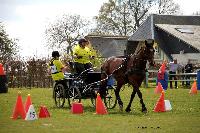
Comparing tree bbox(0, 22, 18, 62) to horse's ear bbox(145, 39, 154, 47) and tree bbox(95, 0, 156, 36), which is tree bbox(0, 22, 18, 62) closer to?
tree bbox(95, 0, 156, 36)

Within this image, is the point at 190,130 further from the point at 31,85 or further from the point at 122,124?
the point at 31,85

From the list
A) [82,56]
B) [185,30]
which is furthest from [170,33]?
[82,56]

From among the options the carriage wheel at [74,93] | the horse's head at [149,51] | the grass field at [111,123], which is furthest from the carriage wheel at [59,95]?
the horse's head at [149,51]

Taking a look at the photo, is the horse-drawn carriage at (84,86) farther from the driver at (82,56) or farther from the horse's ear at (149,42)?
the horse's ear at (149,42)

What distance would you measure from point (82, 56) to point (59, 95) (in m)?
1.67

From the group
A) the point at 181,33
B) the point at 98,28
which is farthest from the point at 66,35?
the point at 181,33

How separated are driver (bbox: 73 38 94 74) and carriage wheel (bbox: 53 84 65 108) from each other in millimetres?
867

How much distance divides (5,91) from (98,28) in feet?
160

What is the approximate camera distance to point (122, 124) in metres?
11.8

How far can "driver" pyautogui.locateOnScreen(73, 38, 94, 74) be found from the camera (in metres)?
17.0

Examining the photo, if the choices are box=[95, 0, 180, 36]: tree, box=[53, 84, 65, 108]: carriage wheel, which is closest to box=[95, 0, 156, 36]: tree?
box=[95, 0, 180, 36]: tree

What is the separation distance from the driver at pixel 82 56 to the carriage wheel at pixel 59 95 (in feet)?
2.84

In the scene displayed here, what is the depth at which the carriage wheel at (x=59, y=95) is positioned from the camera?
1716 centimetres

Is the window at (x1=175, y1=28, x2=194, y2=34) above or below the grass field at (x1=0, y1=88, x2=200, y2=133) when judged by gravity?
above
